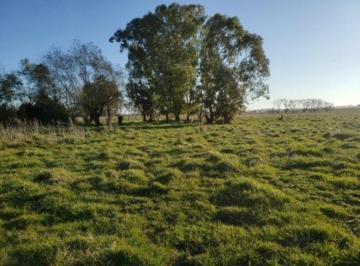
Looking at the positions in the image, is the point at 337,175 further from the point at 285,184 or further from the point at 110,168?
the point at 110,168

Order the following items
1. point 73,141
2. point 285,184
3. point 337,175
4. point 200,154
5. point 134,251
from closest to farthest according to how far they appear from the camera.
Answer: point 134,251 → point 285,184 → point 337,175 → point 200,154 → point 73,141

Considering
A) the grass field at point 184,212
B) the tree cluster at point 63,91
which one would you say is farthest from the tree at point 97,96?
the grass field at point 184,212

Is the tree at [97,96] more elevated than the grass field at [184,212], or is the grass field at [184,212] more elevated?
the tree at [97,96]

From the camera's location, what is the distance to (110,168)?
9422 millimetres

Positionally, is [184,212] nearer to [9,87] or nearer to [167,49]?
[167,49]

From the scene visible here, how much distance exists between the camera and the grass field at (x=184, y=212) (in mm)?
4219

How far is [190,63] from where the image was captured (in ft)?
112

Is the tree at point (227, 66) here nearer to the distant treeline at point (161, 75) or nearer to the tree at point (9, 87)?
the distant treeline at point (161, 75)

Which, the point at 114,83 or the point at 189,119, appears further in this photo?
the point at 189,119

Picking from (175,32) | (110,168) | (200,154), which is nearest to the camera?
(110,168)

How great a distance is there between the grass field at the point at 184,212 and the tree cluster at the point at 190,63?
2398cm

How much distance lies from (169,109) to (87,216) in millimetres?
29488

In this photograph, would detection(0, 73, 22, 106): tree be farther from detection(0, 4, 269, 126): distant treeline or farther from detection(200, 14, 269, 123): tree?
detection(200, 14, 269, 123): tree

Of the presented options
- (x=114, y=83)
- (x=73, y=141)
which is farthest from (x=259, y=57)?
(x=73, y=141)
